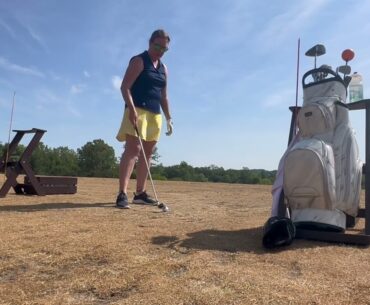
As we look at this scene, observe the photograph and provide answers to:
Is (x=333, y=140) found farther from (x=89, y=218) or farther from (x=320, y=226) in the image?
(x=89, y=218)

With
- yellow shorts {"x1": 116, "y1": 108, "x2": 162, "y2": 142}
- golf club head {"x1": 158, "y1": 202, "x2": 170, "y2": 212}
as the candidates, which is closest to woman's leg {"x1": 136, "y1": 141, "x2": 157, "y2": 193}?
yellow shorts {"x1": 116, "y1": 108, "x2": 162, "y2": 142}

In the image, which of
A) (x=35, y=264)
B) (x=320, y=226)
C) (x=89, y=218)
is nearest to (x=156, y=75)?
(x=89, y=218)

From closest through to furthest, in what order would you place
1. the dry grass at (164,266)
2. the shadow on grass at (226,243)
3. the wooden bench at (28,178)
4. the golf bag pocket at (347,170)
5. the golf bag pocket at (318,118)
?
the dry grass at (164,266) → the shadow on grass at (226,243) → the golf bag pocket at (347,170) → the golf bag pocket at (318,118) → the wooden bench at (28,178)

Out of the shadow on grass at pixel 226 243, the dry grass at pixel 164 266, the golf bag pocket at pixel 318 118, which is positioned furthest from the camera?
the golf bag pocket at pixel 318 118

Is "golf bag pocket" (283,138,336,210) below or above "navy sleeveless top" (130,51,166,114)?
below

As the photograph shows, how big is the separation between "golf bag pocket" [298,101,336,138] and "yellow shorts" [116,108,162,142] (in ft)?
7.72

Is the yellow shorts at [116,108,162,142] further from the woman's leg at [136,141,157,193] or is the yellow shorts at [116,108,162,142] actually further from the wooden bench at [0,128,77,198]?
the wooden bench at [0,128,77,198]

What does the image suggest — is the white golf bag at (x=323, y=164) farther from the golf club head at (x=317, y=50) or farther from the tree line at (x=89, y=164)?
the tree line at (x=89, y=164)

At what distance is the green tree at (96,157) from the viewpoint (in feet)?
150

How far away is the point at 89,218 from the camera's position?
4.25 m

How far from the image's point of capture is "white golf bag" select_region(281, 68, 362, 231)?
138 inches

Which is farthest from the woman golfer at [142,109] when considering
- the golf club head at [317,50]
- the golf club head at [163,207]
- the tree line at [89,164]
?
the tree line at [89,164]

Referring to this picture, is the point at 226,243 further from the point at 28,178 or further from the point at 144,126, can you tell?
the point at 28,178

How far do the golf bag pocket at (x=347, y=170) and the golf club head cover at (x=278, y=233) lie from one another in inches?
23.9
